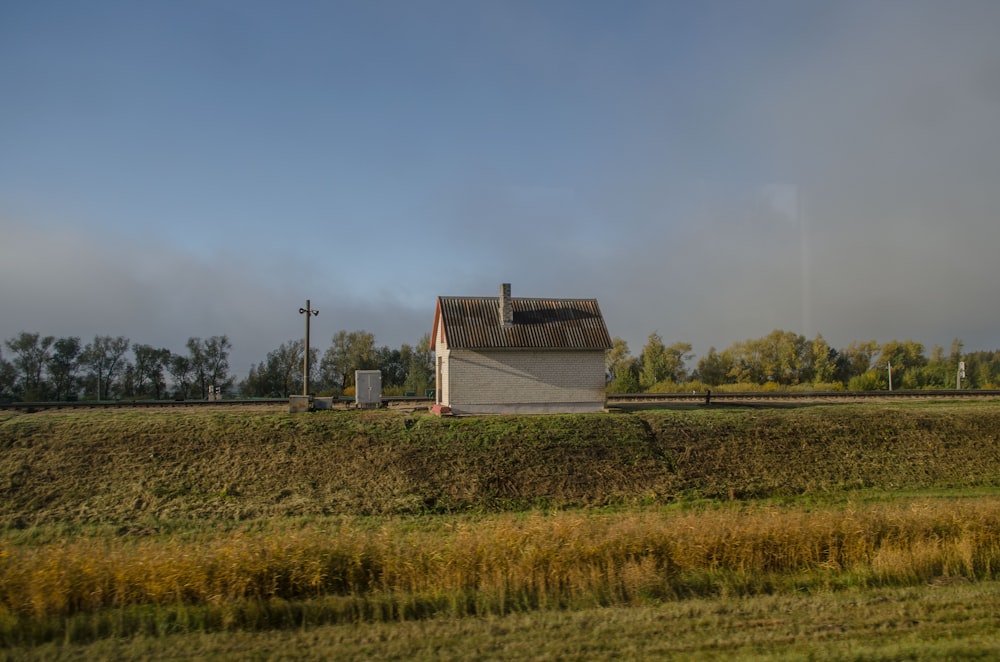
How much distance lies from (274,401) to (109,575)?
25301 mm

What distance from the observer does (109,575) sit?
8336 mm

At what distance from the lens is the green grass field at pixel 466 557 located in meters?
7.07

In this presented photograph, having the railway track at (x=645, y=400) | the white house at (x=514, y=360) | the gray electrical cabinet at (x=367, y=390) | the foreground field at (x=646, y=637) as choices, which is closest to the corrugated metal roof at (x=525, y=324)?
the white house at (x=514, y=360)

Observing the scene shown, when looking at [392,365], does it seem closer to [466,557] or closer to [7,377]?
[7,377]

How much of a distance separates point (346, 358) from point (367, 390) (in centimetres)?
2762

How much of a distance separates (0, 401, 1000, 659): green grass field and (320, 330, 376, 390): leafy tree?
32.5 meters

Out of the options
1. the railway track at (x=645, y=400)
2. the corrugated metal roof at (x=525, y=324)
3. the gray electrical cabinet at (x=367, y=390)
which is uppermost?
the corrugated metal roof at (x=525, y=324)

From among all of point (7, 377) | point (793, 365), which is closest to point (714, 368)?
point (793, 365)

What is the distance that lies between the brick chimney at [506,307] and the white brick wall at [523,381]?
4.99 ft

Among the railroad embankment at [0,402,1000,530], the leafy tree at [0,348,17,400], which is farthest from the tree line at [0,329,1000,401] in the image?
the railroad embankment at [0,402,1000,530]

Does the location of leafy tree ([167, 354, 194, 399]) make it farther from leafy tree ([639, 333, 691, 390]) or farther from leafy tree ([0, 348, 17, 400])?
leafy tree ([639, 333, 691, 390])

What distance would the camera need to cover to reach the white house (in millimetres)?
26031

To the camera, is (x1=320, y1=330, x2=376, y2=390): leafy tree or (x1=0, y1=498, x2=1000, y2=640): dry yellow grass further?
(x1=320, y1=330, x2=376, y2=390): leafy tree

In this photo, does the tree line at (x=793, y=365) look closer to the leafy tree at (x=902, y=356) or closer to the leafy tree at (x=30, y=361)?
the leafy tree at (x=902, y=356)
